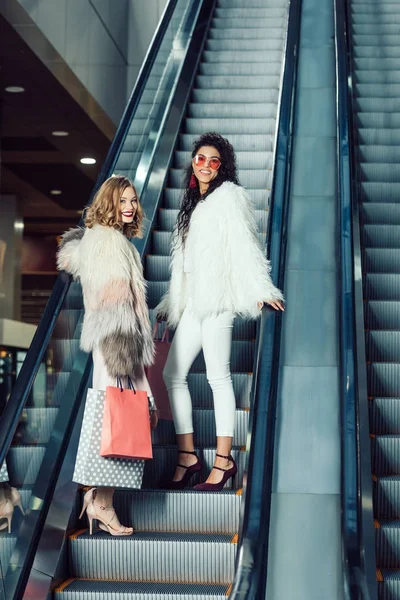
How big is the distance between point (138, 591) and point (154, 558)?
0.23 metres

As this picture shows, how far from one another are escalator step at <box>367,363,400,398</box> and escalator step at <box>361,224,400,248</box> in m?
1.57

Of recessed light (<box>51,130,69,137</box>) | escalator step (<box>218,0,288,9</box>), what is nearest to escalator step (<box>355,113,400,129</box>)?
escalator step (<box>218,0,288,9</box>)

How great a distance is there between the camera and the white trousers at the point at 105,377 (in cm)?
414

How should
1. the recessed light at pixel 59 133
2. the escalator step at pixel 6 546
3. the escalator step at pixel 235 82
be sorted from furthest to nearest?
the recessed light at pixel 59 133 → the escalator step at pixel 235 82 → the escalator step at pixel 6 546

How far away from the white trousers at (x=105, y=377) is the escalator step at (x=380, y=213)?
316cm

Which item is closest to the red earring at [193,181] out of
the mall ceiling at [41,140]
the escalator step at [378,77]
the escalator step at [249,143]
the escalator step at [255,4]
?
the escalator step at [249,143]

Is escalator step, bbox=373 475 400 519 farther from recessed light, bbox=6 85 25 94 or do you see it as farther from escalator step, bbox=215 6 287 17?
recessed light, bbox=6 85 25 94

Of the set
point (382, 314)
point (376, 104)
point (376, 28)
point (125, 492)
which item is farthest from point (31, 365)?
point (376, 28)

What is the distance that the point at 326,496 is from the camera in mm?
4148

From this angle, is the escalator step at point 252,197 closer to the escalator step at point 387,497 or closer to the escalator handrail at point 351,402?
the escalator handrail at point 351,402

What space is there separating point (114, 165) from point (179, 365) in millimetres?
2208

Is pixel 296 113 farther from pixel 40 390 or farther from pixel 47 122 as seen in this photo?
pixel 47 122

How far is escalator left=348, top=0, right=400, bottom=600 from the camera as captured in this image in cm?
438

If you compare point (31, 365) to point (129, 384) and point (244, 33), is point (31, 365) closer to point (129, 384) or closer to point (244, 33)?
point (129, 384)
